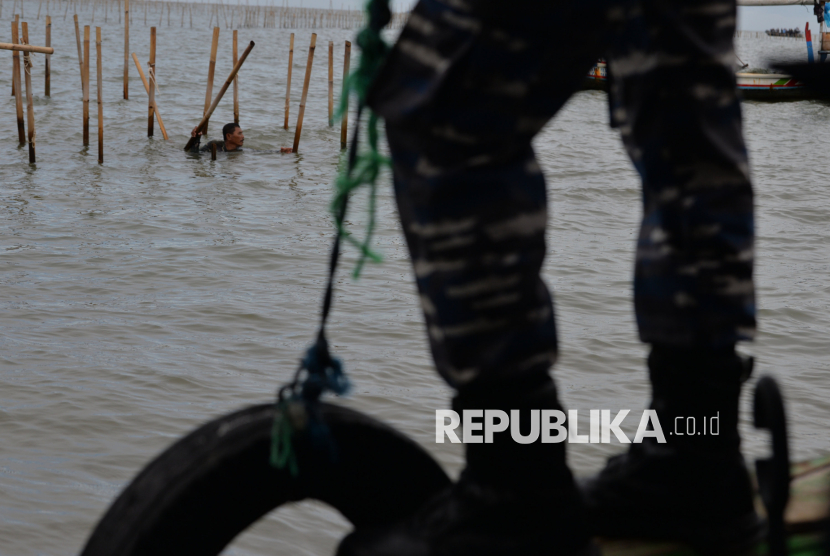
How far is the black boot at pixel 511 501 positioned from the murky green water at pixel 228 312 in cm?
47

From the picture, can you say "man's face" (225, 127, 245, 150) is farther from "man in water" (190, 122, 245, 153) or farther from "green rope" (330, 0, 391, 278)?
"green rope" (330, 0, 391, 278)

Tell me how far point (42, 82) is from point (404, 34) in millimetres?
25078

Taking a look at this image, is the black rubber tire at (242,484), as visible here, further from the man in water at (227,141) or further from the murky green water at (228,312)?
the man in water at (227,141)

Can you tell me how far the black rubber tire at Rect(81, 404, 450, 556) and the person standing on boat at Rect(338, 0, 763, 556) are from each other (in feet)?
0.25

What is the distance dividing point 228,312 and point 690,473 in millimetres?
5314

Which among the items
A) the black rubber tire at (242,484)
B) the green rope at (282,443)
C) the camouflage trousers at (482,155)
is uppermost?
the camouflage trousers at (482,155)

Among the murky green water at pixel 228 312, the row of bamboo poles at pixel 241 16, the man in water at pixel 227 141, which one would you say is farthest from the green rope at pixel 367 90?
the row of bamboo poles at pixel 241 16

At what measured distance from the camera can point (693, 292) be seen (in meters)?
1.15

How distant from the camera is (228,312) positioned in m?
6.25

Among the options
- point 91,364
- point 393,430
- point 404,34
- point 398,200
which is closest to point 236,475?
point 393,430

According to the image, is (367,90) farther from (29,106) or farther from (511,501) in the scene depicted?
(29,106)

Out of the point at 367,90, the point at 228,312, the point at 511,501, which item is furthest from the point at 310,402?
the point at 228,312

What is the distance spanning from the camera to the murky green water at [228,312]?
13.1 ft

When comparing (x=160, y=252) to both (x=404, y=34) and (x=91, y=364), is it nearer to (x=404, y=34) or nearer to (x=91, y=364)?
(x=91, y=364)
